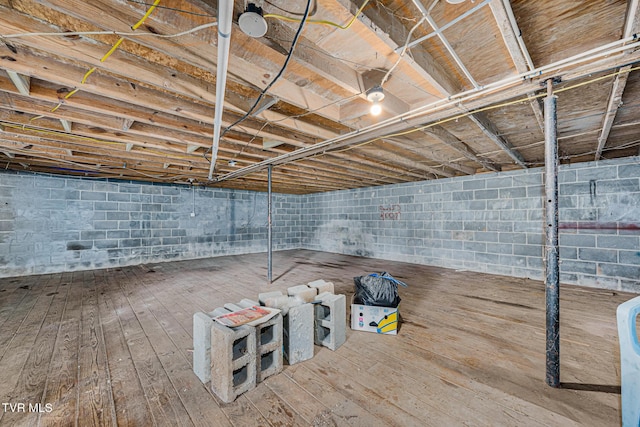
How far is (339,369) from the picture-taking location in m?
1.79

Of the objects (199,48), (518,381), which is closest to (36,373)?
(199,48)

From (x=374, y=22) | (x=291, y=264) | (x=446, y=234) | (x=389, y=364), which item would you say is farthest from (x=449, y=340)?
(x=291, y=264)

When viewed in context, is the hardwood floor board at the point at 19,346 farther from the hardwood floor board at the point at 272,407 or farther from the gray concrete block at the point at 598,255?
the gray concrete block at the point at 598,255

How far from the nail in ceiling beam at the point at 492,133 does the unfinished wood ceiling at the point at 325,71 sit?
30 millimetres

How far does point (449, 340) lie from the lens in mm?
2189

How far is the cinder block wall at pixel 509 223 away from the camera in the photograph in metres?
3.60

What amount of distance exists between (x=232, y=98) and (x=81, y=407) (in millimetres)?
2241

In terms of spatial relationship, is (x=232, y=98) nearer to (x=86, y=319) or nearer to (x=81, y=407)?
(x=81, y=407)

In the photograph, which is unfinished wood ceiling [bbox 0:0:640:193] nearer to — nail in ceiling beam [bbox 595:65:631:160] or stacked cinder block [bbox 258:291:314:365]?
nail in ceiling beam [bbox 595:65:631:160]

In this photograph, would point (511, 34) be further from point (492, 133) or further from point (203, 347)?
point (203, 347)

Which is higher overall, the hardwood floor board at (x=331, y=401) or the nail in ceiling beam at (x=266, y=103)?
the nail in ceiling beam at (x=266, y=103)

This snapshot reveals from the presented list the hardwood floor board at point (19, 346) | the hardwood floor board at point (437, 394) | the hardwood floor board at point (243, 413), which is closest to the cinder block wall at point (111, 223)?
the hardwood floor board at point (19, 346)

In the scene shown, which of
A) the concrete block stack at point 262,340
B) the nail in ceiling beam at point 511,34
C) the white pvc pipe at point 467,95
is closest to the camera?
the nail in ceiling beam at point 511,34

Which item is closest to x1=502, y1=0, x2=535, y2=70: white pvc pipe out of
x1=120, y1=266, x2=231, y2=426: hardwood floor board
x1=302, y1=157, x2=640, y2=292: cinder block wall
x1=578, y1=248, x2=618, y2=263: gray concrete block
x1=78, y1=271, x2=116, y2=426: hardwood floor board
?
x1=120, y1=266, x2=231, y2=426: hardwood floor board
